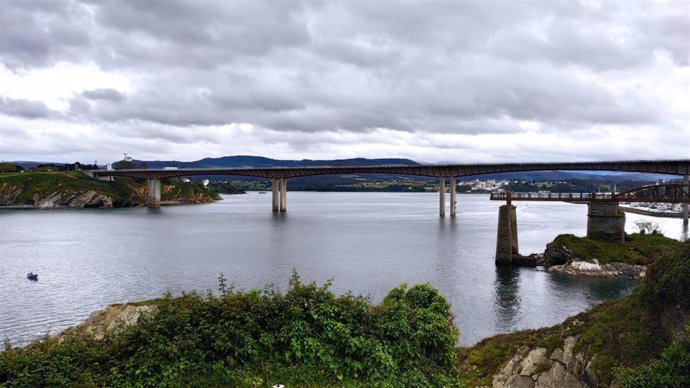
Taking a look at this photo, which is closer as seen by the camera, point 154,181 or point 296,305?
point 296,305

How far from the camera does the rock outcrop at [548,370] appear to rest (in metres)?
20.2

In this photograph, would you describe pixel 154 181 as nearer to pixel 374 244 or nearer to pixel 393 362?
pixel 374 244

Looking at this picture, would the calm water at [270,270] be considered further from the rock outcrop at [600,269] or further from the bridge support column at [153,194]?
the bridge support column at [153,194]

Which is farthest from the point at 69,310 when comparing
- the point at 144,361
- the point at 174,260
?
the point at 144,361

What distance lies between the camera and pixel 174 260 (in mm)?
64312

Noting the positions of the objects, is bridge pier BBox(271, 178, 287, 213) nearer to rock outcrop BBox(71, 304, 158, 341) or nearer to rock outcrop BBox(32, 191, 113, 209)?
rock outcrop BBox(32, 191, 113, 209)

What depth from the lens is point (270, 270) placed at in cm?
5656

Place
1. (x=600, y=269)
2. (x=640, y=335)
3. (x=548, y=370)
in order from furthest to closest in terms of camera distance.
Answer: (x=600, y=269) < (x=548, y=370) < (x=640, y=335)

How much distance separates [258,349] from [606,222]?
61734 mm

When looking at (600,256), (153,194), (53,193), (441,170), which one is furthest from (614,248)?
(53,193)

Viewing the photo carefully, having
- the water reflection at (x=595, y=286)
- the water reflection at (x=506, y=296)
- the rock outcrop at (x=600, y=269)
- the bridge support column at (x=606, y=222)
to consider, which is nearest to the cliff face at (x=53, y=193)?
the water reflection at (x=506, y=296)

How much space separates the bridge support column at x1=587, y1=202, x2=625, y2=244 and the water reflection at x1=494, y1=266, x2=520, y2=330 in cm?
1381

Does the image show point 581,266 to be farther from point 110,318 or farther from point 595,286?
point 110,318

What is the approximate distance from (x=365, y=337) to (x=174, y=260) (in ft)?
172
